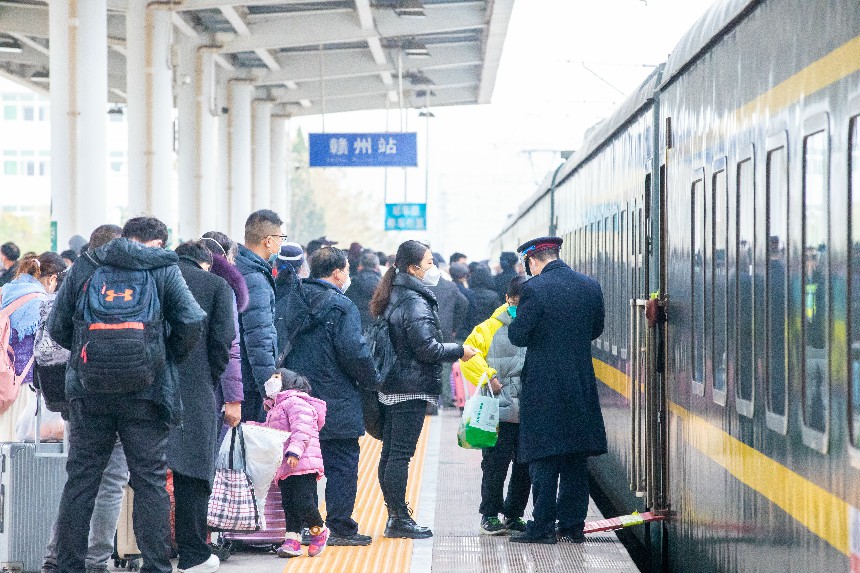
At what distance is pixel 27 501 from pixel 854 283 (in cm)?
512

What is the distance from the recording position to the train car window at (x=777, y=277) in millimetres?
4559

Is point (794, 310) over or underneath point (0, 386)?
over

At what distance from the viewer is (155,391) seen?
6.70 metres

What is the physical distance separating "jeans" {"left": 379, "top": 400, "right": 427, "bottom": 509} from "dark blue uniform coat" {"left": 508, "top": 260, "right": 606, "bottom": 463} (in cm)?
77

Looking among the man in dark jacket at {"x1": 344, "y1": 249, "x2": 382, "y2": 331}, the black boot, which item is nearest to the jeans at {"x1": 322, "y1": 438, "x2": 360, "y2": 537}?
the black boot

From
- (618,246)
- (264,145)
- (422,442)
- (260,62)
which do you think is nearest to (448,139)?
(264,145)

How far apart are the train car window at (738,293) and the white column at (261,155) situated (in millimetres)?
29071

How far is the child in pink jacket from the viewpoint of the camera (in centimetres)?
784

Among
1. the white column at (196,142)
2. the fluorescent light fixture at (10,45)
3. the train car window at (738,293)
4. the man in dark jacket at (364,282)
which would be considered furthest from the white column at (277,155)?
the train car window at (738,293)

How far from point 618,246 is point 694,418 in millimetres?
3363

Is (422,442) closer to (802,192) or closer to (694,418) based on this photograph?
(694,418)

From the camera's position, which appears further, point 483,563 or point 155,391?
point 483,563

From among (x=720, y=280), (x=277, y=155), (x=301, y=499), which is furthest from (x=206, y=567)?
(x=277, y=155)

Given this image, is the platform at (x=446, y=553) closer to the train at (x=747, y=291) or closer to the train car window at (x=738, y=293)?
the train at (x=747, y=291)
